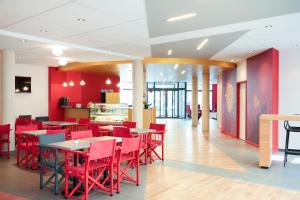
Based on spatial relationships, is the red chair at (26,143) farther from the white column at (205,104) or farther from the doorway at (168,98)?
the doorway at (168,98)

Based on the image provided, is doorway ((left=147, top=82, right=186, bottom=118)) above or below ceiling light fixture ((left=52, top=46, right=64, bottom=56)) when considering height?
below

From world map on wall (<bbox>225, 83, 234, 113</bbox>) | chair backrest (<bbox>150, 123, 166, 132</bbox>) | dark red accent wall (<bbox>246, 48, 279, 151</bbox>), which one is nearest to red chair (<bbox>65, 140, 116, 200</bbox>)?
chair backrest (<bbox>150, 123, 166, 132</bbox>)

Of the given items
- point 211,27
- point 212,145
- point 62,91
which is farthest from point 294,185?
point 62,91

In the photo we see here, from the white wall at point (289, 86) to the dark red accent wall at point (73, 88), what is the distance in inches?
324

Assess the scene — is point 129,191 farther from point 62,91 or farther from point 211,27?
point 62,91

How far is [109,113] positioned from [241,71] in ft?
16.5

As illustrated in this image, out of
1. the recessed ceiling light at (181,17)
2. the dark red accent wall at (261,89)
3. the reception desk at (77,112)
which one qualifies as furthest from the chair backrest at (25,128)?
the dark red accent wall at (261,89)

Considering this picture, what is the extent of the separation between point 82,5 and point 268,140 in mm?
4608

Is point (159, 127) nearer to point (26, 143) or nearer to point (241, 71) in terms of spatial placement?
point (26, 143)

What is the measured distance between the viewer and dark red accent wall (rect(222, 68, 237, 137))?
10945 millimetres

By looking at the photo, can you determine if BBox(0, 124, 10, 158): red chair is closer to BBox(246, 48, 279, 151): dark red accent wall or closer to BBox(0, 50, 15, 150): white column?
BBox(0, 50, 15, 150): white column

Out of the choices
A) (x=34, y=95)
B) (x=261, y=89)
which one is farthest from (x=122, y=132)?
(x=34, y=95)

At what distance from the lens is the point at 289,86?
7656 millimetres

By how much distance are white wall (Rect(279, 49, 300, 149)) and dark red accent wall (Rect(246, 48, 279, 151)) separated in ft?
0.52
